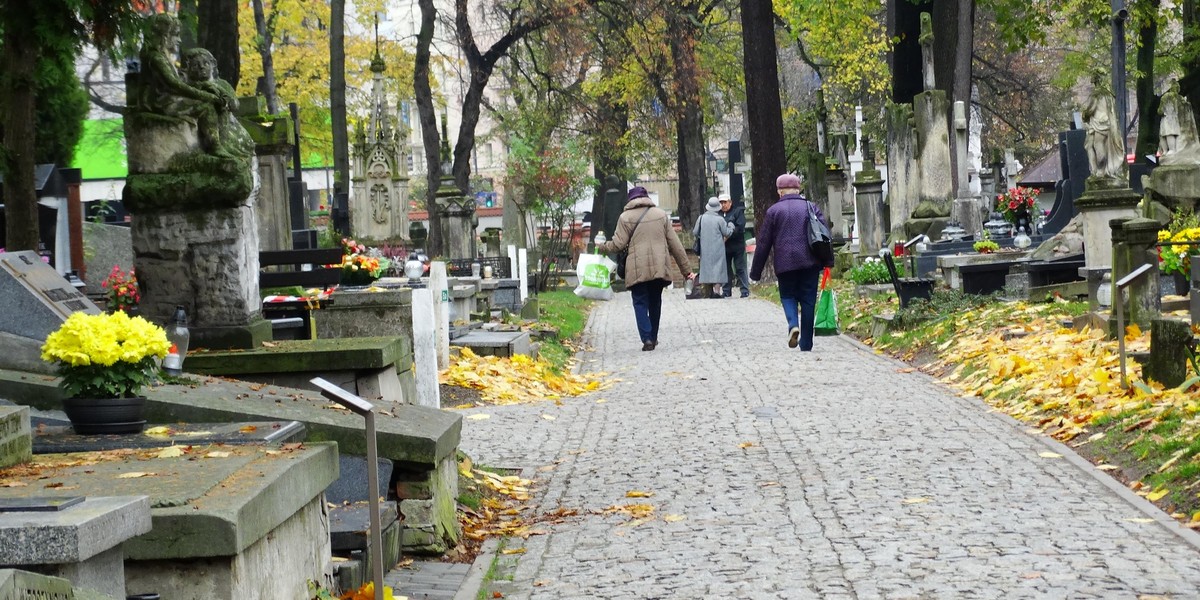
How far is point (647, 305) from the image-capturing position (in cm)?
1847

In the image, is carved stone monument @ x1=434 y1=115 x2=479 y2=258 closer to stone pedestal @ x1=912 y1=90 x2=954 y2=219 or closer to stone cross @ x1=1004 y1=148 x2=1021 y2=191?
stone pedestal @ x1=912 y1=90 x2=954 y2=219

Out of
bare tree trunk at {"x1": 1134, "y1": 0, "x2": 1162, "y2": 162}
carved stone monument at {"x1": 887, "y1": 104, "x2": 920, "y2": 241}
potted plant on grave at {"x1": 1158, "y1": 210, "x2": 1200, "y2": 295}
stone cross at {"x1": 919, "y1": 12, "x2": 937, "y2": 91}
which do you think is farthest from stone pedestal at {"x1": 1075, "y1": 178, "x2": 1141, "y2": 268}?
bare tree trunk at {"x1": 1134, "y1": 0, "x2": 1162, "y2": 162}

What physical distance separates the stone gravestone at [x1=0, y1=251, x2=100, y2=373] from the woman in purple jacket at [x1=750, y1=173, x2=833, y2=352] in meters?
9.09

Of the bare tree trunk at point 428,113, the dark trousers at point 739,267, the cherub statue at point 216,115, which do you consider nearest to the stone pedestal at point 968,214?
the dark trousers at point 739,267

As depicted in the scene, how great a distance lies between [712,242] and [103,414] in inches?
824

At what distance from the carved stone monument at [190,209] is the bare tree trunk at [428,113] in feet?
76.8

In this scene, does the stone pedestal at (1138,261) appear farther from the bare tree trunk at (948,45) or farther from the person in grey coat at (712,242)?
the bare tree trunk at (948,45)

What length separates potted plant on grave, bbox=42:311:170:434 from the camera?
6.51 metres

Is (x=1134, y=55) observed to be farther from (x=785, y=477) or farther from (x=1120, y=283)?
(x=785, y=477)

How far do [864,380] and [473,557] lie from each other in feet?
22.7

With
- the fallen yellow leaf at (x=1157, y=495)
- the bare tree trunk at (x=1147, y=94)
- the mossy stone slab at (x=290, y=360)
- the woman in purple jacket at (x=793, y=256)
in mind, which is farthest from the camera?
the bare tree trunk at (x=1147, y=94)

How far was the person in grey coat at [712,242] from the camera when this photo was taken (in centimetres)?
2645

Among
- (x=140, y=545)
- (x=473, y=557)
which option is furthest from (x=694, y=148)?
(x=140, y=545)

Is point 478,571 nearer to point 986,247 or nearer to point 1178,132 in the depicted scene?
point 1178,132
